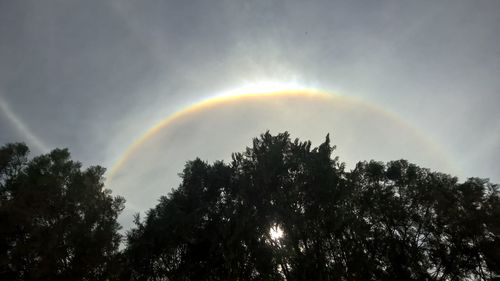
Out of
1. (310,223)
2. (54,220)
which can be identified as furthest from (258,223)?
(54,220)

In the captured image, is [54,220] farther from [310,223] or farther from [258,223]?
[310,223]

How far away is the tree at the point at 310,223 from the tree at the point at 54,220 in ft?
12.6

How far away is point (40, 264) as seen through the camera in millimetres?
23094

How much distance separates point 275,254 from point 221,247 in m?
5.32

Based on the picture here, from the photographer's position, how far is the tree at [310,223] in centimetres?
2386

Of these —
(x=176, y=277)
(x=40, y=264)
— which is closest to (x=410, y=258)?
(x=176, y=277)

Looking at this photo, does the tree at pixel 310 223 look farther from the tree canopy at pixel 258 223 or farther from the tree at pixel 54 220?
the tree at pixel 54 220

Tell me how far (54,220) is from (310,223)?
20355 millimetres

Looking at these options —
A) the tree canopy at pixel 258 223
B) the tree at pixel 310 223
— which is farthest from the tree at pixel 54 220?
the tree at pixel 310 223

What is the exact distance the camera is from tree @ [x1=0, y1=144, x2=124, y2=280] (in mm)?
23375

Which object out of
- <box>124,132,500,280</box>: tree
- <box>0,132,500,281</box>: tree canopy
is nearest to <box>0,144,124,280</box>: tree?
<box>0,132,500,281</box>: tree canopy

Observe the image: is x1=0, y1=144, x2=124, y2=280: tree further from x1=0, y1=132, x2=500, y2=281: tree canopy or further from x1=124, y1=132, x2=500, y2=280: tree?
x1=124, y1=132, x2=500, y2=280: tree

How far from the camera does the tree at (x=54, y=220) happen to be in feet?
76.7

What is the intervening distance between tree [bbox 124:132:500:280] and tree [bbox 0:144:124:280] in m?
3.85
